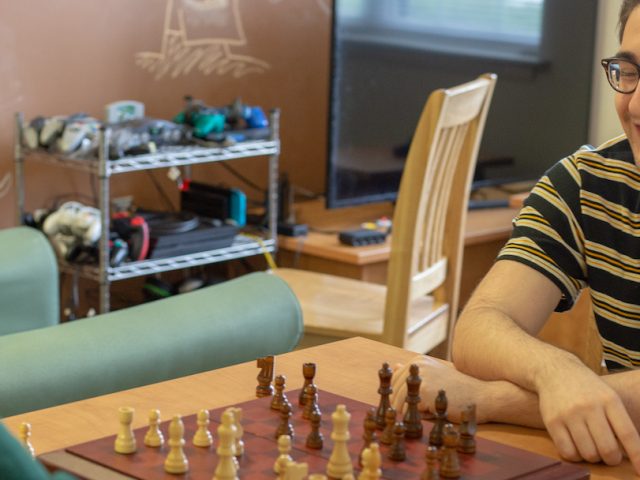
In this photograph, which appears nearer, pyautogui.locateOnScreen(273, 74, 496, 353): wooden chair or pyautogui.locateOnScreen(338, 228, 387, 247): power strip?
pyautogui.locateOnScreen(273, 74, 496, 353): wooden chair

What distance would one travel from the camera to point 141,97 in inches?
130

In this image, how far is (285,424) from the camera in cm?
111

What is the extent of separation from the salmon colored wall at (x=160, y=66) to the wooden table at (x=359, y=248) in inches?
11.1

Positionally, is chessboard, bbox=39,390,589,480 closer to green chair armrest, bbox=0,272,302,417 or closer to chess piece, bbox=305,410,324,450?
chess piece, bbox=305,410,324,450

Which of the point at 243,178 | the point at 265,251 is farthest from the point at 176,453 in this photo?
the point at 243,178

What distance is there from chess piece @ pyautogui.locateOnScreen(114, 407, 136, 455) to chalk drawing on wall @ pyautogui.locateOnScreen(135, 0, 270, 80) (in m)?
2.33

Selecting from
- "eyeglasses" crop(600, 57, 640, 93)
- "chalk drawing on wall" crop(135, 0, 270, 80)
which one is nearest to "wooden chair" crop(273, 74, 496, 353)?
"chalk drawing on wall" crop(135, 0, 270, 80)

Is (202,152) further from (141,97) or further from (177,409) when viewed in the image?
(177,409)

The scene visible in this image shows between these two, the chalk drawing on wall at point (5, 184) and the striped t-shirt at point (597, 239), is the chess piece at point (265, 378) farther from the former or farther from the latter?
the chalk drawing on wall at point (5, 184)

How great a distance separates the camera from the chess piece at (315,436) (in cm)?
108

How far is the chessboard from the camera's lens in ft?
3.33

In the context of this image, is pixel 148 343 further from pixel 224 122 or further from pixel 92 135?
pixel 224 122

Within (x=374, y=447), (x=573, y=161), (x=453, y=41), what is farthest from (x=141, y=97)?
(x=374, y=447)

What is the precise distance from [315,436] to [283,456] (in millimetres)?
97
